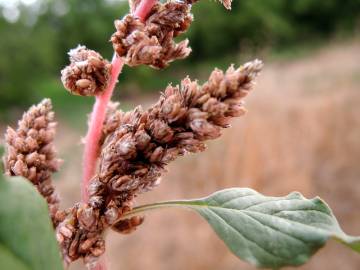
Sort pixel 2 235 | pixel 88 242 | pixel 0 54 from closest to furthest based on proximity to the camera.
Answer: pixel 2 235
pixel 88 242
pixel 0 54

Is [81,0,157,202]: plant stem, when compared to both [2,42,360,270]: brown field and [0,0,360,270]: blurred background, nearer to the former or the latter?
[0,0,360,270]: blurred background

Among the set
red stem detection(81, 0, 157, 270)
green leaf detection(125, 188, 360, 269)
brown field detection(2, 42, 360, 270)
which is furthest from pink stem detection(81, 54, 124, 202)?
brown field detection(2, 42, 360, 270)

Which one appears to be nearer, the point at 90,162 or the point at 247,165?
the point at 90,162

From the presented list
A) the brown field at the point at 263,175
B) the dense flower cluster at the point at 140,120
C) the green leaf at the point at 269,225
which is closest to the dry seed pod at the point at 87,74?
the dense flower cluster at the point at 140,120

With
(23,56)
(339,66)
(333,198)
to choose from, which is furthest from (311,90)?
(23,56)

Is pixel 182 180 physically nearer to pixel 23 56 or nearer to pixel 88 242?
pixel 88 242

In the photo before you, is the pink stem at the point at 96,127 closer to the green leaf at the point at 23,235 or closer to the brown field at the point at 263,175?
the green leaf at the point at 23,235
